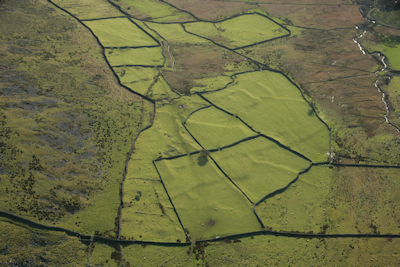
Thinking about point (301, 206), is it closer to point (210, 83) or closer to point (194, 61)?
point (210, 83)

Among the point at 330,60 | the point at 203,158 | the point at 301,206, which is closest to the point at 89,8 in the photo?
the point at 203,158

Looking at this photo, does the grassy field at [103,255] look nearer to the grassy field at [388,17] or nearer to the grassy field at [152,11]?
the grassy field at [152,11]

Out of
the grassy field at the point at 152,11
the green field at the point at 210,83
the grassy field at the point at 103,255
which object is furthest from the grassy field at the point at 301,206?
the grassy field at the point at 152,11

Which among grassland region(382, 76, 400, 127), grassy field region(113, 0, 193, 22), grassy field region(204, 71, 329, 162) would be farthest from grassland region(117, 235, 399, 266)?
grassy field region(113, 0, 193, 22)

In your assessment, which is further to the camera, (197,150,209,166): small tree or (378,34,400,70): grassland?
(378,34,400,70): grassland

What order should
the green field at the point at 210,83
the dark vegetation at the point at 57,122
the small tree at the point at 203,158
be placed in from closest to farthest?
1. the dark vegetation at the point at 57,122
2. the small tree at the point at 203,158
3. the green field at the point at 210,83

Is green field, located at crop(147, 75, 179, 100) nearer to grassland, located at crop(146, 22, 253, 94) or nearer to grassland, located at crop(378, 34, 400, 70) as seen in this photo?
grassland, located at crop(146, 22, 253, 94)
